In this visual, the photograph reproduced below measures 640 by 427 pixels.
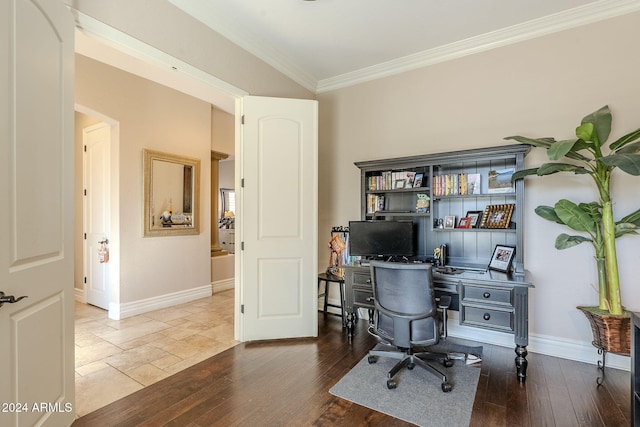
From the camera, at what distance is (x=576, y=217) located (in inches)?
93.8

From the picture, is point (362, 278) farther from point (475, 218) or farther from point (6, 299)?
point (6, 299)

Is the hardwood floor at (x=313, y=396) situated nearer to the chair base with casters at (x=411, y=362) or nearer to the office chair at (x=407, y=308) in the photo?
the chair base with casters at (x=411, y=362)

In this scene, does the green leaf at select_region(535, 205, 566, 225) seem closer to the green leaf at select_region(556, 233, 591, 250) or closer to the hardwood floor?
the green leaf at select_region(556, 233, 591, 250)

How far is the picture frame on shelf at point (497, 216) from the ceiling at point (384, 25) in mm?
1608

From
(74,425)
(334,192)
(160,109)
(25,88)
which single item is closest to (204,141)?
(160,109)

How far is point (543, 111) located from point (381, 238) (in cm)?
190

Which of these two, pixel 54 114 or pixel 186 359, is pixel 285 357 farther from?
pixel 54 114

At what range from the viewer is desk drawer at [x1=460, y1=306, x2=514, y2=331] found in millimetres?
2430

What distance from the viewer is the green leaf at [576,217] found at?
2383 millimetres

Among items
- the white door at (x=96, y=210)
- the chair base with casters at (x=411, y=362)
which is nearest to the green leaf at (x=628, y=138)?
the chair base with casters at (x=411, y=362)

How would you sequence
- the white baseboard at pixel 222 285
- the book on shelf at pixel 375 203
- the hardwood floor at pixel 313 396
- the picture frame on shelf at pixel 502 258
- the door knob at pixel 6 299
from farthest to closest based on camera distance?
the white baseboard at pixel 222 285 < the book on shelf at pixel 375 203 < the picture frame on shelf at pixel 502 258 < the hardwood floor at pixel 313 396 < the door knob at pixel 6 299

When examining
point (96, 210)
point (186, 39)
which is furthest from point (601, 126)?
point (96, 210)

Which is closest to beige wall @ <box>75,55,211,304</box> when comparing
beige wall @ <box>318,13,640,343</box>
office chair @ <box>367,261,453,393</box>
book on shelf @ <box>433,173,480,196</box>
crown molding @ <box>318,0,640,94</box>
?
crown molding @ <box>318,0,640,94</box>

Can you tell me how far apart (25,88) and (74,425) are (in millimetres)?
1902
